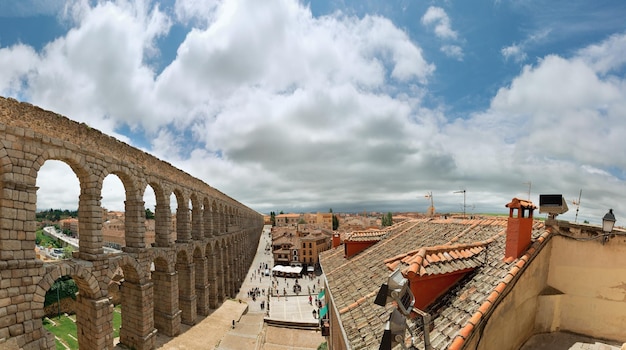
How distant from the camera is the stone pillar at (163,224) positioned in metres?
19.2

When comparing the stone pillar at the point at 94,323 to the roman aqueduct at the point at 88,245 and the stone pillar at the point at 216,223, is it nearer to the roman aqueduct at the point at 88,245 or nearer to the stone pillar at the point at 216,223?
the roman aqueduct at the point at 88,245

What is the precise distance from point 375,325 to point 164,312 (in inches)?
630

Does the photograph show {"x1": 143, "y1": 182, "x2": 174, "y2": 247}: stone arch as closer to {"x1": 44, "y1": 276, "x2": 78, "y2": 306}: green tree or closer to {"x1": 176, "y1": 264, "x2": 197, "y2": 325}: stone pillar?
{"x1": 176, "y1": 264, "x2": 197, "y2": 325}: stone pillar

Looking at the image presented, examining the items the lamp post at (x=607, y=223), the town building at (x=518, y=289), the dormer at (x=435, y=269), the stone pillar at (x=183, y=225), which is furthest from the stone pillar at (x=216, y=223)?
the lamp post at (x=607, y=223)

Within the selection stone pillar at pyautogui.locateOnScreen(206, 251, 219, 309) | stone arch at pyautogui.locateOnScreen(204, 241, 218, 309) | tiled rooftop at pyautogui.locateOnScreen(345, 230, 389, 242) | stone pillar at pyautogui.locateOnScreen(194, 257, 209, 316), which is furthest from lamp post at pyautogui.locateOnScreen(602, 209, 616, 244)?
stone pillar at pyautogui.locateOnScreen(206, 251, 219, 309)

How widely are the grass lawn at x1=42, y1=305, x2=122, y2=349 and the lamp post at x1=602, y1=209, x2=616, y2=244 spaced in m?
34.6

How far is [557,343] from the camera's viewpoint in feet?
23.8

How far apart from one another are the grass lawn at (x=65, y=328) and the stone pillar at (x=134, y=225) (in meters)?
18.1

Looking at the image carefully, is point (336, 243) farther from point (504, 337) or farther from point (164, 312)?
point (504, 337)

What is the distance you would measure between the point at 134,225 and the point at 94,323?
471 centimetres

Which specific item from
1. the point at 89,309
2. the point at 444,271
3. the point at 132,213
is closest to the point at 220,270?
the point at 132,213

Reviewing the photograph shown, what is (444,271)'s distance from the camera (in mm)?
7328

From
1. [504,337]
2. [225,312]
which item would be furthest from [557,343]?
[225,312]

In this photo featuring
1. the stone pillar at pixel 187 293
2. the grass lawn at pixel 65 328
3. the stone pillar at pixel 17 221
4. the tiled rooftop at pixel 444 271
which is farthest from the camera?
the grass lawn at pixel 65 328
